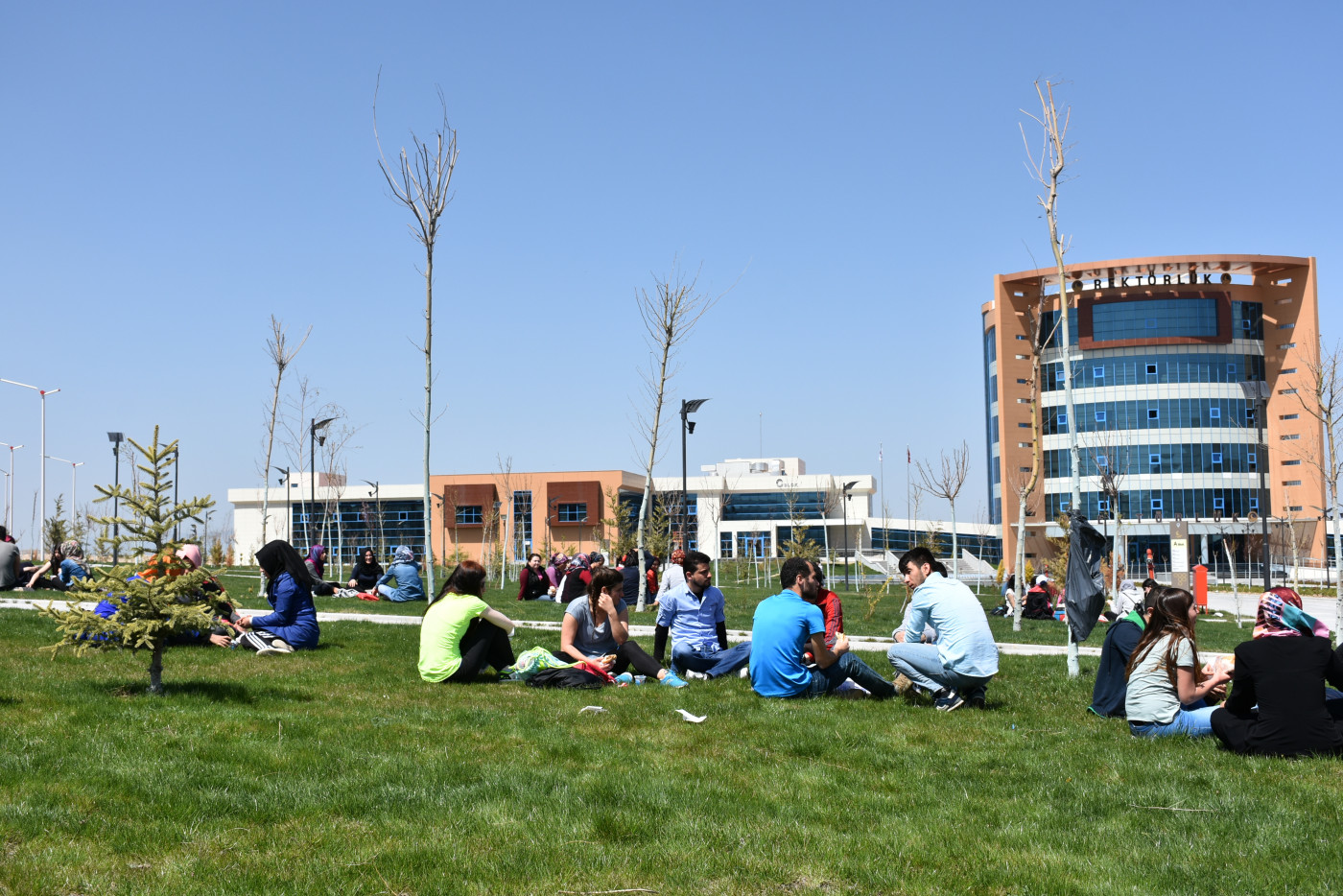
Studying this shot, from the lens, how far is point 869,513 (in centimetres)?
8838

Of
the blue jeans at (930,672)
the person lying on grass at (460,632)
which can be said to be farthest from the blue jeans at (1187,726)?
the person lying on grass at (460,632)

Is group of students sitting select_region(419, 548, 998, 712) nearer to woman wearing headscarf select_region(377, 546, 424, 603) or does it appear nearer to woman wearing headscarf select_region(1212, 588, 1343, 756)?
woman wearing headscarf select_region(1212, 588, 1343, 756)

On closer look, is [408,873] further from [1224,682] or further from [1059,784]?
[1224,682]

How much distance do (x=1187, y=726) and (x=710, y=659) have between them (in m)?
4.87

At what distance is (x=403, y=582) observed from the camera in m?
23.7

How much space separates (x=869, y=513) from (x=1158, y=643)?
81.1 m

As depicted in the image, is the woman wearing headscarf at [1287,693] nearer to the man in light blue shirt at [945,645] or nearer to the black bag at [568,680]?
the man in light blue shirt at [945,645]

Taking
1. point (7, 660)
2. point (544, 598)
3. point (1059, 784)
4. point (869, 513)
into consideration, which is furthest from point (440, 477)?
point (1059, 784)

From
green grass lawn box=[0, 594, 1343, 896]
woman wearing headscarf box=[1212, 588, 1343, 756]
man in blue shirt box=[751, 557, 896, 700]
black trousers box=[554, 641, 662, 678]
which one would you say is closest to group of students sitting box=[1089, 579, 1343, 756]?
woman wearing headscarf box=[1212, 588, 1343, 756]

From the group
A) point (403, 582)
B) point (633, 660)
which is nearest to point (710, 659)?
point (633, 660)

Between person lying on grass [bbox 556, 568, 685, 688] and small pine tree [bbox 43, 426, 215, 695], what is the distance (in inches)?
142

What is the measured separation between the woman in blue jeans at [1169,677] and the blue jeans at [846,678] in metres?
2.44

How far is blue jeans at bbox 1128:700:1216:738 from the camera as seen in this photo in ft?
26.6

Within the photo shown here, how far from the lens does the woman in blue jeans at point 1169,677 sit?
819 cm
